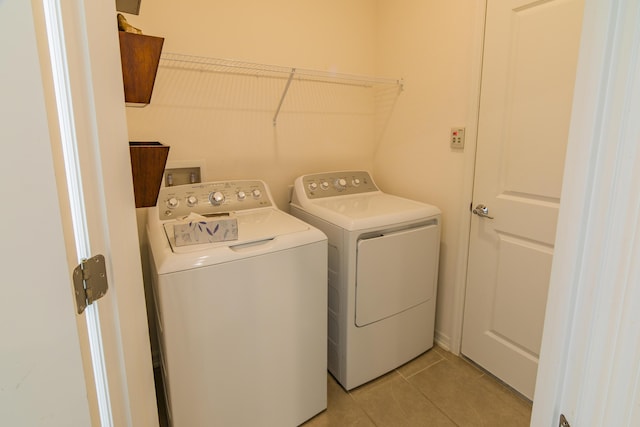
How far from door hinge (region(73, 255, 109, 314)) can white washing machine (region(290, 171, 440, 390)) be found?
1173mm

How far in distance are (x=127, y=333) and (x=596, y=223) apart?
0.97m

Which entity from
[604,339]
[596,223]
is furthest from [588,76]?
[604,339]

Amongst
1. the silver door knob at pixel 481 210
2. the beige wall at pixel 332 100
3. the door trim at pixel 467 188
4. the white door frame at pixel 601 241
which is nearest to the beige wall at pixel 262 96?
the beige wall at pixel 332 100

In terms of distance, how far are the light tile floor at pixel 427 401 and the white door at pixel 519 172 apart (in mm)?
118

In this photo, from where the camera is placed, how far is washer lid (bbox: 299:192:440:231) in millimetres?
1763

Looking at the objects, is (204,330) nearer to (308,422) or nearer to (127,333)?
(127,333)

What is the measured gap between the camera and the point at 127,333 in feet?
2.73

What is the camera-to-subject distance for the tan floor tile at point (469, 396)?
1.71 meters

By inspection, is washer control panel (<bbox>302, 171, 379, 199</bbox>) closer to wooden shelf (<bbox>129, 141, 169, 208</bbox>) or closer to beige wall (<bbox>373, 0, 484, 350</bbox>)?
beige wall (<bbox>373, 0, 484, 350</bbox>)

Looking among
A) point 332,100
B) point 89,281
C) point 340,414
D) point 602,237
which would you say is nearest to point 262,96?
point 332,100

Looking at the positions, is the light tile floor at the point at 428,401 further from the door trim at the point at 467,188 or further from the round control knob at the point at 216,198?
the round control knob at the point at 216,198

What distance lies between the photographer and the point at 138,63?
1.08 m

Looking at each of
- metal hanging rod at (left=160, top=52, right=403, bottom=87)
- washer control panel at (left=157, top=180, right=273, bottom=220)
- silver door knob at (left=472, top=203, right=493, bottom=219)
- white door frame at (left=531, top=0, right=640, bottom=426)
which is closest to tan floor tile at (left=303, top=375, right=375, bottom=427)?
washer control panel at (left=157, top=180, right=273, bottom=220)

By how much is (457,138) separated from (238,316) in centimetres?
154
